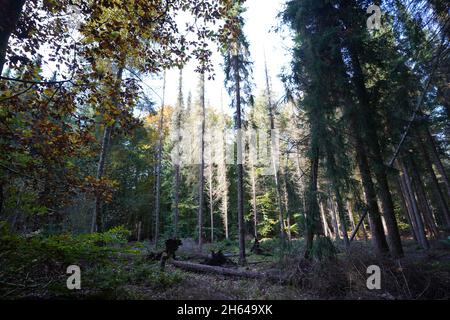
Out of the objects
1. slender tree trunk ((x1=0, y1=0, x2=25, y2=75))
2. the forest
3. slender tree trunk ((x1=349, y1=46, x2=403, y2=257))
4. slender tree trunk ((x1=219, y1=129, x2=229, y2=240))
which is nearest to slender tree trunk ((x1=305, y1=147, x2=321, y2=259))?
the forest

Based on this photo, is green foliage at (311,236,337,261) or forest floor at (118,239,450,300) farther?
green foliage at (311,236,337,261)

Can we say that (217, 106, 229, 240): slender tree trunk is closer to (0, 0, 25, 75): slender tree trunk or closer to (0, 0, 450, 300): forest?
(0, 0, 450, 300): forest

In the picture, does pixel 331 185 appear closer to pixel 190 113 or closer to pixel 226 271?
pixel 226 271

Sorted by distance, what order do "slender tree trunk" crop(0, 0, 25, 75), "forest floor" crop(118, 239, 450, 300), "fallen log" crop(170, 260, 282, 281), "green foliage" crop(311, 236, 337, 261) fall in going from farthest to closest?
"fallen log" crop(170, 260, 282, 281), "green foliage" crop(311, 236, 337, 261), "forest floor" crop(118, 239, 450, 300), "slender tree trunk" crop(0, 0, 25, 75)

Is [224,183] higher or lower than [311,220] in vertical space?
higher

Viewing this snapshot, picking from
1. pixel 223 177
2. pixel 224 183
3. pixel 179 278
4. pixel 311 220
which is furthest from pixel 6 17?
pixel 224 183

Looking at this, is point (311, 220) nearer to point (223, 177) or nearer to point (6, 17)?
point (6, 17)

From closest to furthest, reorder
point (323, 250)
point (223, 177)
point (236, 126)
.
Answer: point (323, 250) → point (236, 126) → point (223, 177)

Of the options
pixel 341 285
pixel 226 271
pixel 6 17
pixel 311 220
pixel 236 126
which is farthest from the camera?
pixel 236 126

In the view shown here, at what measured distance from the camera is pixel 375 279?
4734 mm

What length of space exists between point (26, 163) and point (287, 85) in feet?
22.5

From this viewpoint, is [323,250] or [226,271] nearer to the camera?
[323,250]

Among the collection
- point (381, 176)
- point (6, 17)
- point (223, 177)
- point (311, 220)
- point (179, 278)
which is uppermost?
point (223, 177)
